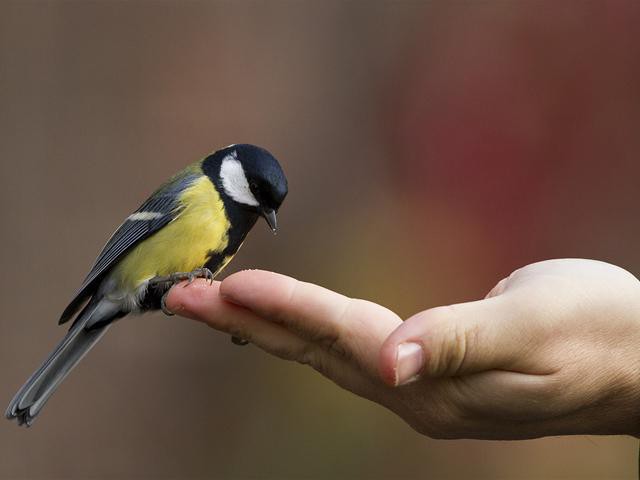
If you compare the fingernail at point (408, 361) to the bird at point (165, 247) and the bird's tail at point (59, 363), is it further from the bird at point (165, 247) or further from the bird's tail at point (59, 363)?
the bird's tail at point (59, 363)

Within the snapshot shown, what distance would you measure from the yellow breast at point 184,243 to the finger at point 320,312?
0.71m

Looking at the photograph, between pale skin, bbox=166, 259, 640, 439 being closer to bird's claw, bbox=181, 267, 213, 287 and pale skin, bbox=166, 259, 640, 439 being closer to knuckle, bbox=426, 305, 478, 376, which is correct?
knuckle, bbox=426, 305, 478, 376

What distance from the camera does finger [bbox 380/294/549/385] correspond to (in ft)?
4.14

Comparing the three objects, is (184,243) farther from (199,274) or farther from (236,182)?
(236,182)

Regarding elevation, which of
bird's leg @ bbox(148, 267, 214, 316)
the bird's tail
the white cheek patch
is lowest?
the bird's tail

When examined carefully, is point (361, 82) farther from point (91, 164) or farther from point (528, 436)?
point (528, 436)

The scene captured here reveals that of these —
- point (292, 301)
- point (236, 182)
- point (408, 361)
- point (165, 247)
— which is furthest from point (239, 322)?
point (236, 182)

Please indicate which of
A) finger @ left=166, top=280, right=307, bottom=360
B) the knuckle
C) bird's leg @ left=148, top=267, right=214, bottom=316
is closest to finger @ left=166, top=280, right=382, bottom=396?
finger @ left=166, top=280, right=307, bottom=360

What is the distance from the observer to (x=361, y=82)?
12.0 ft

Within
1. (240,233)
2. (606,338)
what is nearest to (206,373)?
(240,233)

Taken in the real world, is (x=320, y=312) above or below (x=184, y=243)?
below

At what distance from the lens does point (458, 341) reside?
4.34ft

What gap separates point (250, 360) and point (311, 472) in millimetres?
496

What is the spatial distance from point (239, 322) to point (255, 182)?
80cm
